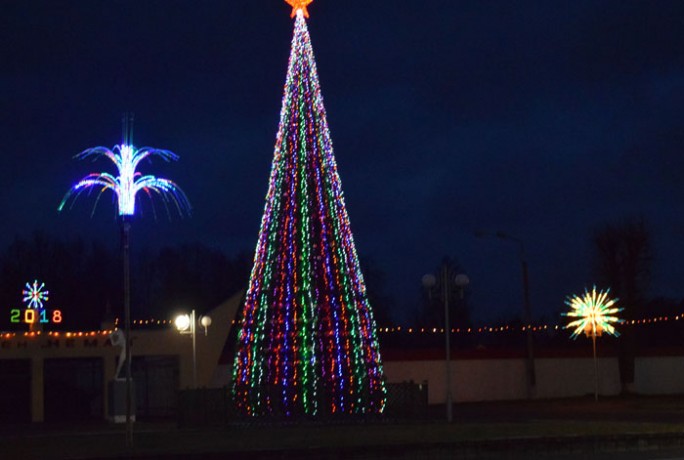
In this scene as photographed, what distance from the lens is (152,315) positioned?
77.3m

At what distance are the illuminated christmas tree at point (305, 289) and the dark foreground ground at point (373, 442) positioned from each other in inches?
44.4

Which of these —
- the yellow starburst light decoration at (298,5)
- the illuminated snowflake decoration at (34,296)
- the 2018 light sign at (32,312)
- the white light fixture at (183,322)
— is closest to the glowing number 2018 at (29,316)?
the 2018 light sign at (32,312)

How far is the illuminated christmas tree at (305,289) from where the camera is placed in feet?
97.3

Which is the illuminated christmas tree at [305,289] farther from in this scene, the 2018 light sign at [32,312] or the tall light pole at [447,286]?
the 2018 light sign at [32,312]

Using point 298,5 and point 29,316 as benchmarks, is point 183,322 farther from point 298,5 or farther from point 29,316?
point 298,5

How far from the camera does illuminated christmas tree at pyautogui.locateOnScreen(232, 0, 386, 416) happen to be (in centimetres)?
2966

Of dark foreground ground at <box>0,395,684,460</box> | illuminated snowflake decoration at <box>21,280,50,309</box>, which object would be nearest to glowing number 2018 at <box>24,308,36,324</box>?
illuminated snowflake decoration at <box>21,280,50,309</box>

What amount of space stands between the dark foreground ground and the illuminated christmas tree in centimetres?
113

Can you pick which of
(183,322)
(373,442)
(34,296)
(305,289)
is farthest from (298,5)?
(34,296)

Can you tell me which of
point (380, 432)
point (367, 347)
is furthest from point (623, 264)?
point (380, 432)

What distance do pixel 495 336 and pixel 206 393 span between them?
59.0 m

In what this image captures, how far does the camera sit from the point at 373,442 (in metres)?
22.1

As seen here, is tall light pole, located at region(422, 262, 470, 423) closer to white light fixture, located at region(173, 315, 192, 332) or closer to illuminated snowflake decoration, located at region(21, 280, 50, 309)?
white light fixture, located at region(173, 315, 192, 332)

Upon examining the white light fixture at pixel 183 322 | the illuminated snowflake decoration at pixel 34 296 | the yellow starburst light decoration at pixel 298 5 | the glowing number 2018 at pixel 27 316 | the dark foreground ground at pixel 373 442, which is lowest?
the dark foreground ground at pixel 373 442
